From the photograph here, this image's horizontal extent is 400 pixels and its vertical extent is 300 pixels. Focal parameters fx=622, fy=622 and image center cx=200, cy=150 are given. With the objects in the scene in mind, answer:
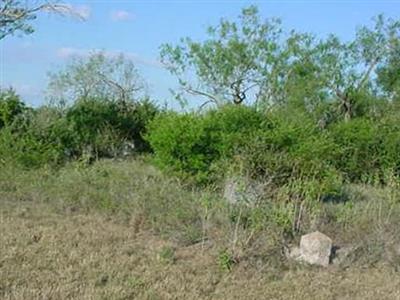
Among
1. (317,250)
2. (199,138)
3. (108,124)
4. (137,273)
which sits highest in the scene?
(108,124)

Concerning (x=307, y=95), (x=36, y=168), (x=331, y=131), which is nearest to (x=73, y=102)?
(x=36, y=168)

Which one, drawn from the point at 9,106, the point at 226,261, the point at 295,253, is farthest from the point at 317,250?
the point at 9,106

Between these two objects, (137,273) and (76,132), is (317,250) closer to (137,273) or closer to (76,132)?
(137,273)

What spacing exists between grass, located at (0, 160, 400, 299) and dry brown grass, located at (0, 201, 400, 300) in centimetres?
1

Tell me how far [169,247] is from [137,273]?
1152mm

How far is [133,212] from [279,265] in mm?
Result: 2477

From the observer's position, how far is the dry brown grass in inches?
236

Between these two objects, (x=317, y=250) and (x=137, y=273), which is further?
(x=317, y=250)

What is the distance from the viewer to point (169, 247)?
7633 millimetres

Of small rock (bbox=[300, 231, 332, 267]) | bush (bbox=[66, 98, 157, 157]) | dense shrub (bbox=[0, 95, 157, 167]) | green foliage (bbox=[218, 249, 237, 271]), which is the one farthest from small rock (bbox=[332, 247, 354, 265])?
bush (bbox=[66, 98, 157, 157])

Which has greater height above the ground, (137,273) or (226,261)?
(226,261)

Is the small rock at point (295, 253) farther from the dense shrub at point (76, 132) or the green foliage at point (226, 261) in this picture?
the dense shrub at point (76, 132)

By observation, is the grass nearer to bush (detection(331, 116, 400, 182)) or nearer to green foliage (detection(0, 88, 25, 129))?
bush (detection(331, 116, 400, 182))

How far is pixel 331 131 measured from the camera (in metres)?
15.4
